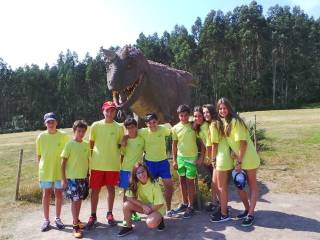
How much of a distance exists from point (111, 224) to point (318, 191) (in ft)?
14.3

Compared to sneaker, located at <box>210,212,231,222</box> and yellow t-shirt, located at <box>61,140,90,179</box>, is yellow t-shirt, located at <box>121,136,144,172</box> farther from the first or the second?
sneaker, located at <box>210,212,231,222</box>

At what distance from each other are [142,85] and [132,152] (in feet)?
5.30

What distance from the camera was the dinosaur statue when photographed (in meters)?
7.43

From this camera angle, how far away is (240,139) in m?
6.30

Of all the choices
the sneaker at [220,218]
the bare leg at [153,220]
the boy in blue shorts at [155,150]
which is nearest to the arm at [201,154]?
the boy in blue shorts at [155,150]

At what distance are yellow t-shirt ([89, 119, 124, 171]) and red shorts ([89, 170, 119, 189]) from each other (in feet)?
0.22

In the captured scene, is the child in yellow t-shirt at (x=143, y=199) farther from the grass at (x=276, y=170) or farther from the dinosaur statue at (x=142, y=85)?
the grass at (x=276, y=170)

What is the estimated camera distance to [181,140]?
7086 millimetres

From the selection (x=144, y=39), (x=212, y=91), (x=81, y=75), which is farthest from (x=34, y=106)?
(x=212, y=91)

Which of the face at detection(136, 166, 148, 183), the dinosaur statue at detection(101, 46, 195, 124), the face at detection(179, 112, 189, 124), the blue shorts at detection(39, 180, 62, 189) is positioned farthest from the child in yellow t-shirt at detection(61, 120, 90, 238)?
the face at detection(179, 112, 189, 124)

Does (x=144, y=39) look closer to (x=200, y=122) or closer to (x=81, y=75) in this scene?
(x=81, y=75)

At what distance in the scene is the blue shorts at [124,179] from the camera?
6602 millimetres

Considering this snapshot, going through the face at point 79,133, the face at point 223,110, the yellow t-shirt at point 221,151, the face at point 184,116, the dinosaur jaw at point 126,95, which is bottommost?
the yellow t-shirt at point 221,151

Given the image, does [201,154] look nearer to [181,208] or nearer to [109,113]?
[181,208]
